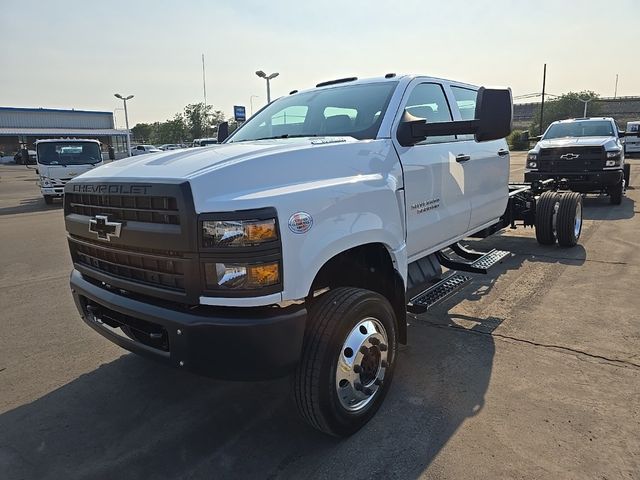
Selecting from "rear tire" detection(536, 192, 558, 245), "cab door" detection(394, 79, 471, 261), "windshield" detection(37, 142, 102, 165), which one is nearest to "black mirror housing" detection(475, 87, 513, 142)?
"cab door" detection(394, 79, 471, 261)

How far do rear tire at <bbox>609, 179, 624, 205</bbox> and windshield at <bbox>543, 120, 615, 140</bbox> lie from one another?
160 centimetres

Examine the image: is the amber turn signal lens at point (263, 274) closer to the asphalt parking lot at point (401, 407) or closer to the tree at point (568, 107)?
the asphalt parking lot at point (401, 407)

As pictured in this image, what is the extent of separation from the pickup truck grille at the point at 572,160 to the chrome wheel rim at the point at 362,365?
385 inches

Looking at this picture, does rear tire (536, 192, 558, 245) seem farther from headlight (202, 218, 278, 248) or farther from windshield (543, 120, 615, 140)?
windshield (543, 120, 615, 140)

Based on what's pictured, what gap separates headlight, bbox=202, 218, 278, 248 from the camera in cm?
224

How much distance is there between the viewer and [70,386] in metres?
3.50

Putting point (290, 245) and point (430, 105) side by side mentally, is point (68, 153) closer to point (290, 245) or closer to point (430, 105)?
point (430, 105)

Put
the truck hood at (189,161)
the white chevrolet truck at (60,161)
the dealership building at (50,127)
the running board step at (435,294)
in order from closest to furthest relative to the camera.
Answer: the truck hood at (189,161) < the running board step at (435,294) < the white chevrolet truck at (60,161) < the dealership building at (50,127)

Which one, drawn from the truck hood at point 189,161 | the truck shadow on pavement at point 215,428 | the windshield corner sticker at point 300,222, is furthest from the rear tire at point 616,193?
the windshield corner sticker at point 300,222

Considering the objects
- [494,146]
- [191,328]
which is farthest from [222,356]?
[494,146]

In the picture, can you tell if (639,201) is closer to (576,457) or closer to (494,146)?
(494,146)

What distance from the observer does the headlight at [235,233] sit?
7.36 feet

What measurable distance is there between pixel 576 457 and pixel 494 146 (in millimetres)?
3278

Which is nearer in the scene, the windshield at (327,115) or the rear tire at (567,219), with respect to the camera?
the windshield at (327,115)
